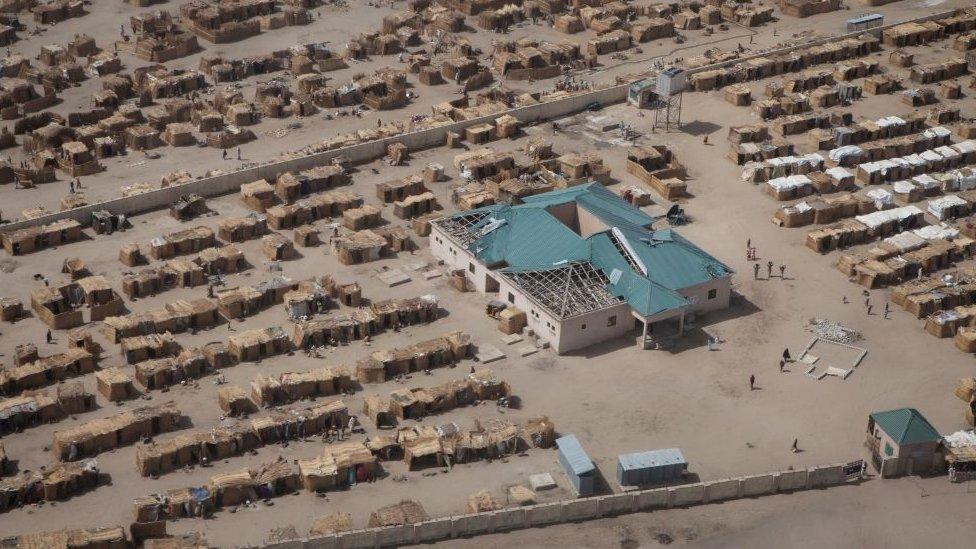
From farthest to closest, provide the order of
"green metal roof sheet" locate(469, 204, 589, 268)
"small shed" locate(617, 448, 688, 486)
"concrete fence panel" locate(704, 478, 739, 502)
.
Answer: "green metal roof sheet" locate(469, 204, 589, 268) < "small shed" locate(617, 448, 688, 486) < "concrete fence panel" locate(704, 478, 739, 502)

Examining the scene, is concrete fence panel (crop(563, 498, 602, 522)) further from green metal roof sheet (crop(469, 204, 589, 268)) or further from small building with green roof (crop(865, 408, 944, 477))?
green metal roof sheet (crop(469, 204, 589, 268))

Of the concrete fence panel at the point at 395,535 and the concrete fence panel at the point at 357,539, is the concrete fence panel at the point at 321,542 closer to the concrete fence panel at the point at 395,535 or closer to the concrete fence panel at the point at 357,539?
the concrete fence panel at the point at 357,539

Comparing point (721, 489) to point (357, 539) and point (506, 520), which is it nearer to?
point (506, 520)

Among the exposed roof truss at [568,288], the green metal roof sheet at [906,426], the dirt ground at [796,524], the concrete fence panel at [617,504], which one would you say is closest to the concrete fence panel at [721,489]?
the dirt ground at [796,524]

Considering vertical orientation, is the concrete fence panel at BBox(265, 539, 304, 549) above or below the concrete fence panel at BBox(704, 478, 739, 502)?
above

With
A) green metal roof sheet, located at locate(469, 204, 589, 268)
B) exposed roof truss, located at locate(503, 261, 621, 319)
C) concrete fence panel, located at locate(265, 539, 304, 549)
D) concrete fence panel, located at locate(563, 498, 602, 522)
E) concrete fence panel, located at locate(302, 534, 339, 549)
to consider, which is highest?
green metal roof sheet, located at locate(469, 204, 589, 268)

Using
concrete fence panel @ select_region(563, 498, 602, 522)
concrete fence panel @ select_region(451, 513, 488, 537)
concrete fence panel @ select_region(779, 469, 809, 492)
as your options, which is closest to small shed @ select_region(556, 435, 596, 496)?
concrete fence panel @ select_region(563, 498, 602, 522)

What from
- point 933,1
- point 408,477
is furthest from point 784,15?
point 408,477
